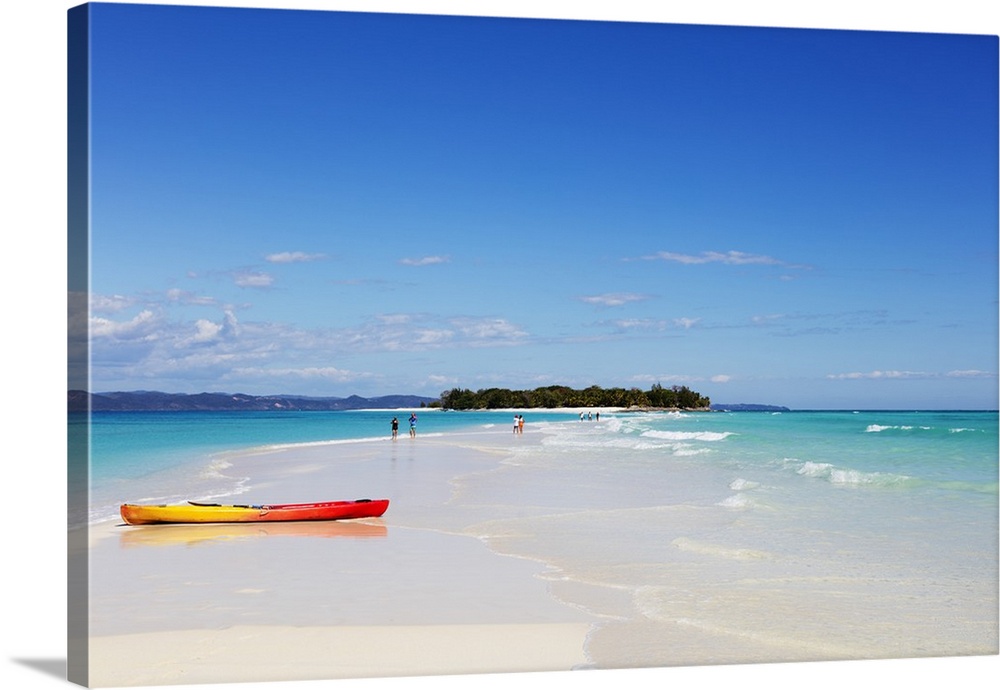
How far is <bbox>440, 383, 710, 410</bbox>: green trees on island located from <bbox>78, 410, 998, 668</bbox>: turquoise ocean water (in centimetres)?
1065

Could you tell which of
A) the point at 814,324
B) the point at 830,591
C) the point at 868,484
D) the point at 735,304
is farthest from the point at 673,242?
the point at 830,591

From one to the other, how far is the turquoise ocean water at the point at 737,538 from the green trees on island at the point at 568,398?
10.6 metres

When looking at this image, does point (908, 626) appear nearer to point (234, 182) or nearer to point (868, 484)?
point (234, 182)

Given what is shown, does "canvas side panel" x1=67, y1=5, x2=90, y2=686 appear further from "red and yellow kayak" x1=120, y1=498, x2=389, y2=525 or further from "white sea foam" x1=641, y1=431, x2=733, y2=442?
"white sea foam" x1=641, y1=431, x2=733, y2=442

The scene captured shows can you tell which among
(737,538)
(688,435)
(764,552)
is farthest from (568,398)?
(764,552)

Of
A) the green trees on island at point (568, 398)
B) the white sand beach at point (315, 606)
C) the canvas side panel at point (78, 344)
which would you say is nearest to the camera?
the canvas side panel at point (78, 344)

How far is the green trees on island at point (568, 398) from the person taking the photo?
29.1m

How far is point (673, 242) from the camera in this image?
1089 cm

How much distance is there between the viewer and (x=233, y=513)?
28.0ft

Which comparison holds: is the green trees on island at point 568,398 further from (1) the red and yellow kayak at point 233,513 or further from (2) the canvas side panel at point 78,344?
(2) the canvas side panel at point 78,344

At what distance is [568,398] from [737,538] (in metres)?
26.2

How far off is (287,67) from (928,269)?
482cm

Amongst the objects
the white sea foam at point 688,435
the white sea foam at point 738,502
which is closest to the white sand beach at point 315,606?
the white sea foam at point 738,502

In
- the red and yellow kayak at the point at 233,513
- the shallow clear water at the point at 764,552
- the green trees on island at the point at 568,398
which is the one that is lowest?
the shallow clear water at the point at 764,552
